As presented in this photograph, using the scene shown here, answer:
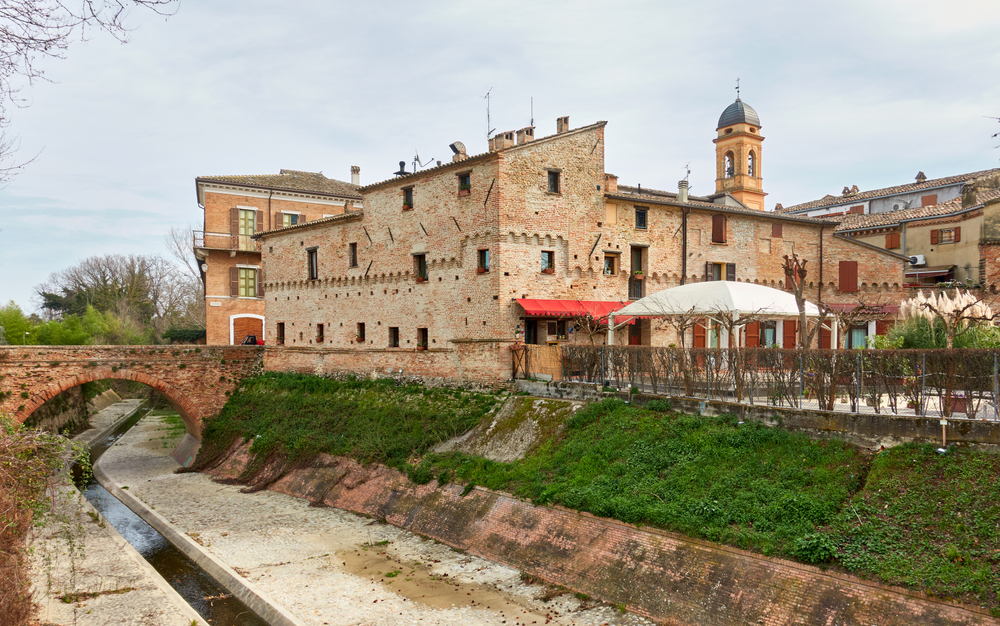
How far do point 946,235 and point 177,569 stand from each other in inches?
1431

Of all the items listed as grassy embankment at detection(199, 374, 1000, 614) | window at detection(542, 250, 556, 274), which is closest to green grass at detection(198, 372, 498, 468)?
grassy embankment at detection(199, 374, 1000, 614)

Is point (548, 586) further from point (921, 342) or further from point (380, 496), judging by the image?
point (921, 342)

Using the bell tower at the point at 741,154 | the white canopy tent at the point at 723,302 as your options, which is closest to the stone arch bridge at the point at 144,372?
the white canopy tent at the point at 723,302

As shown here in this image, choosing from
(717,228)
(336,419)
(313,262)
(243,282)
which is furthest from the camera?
(243,282)

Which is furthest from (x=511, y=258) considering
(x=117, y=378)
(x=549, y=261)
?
(x=117, y=378)

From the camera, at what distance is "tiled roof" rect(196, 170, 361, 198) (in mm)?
38000

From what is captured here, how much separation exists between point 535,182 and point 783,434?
1308 centimetres

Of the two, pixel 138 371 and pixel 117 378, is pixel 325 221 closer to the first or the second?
pixel 138 371

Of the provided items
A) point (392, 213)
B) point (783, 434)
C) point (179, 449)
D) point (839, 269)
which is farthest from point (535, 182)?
A: point (179, 449)

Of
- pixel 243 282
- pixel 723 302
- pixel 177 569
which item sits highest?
pixel 243 282

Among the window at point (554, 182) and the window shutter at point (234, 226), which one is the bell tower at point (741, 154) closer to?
the window at point (554, 182)

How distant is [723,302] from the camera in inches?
742

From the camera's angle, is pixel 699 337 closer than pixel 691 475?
No

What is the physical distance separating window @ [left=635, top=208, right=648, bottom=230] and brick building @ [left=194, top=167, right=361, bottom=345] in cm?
1731
